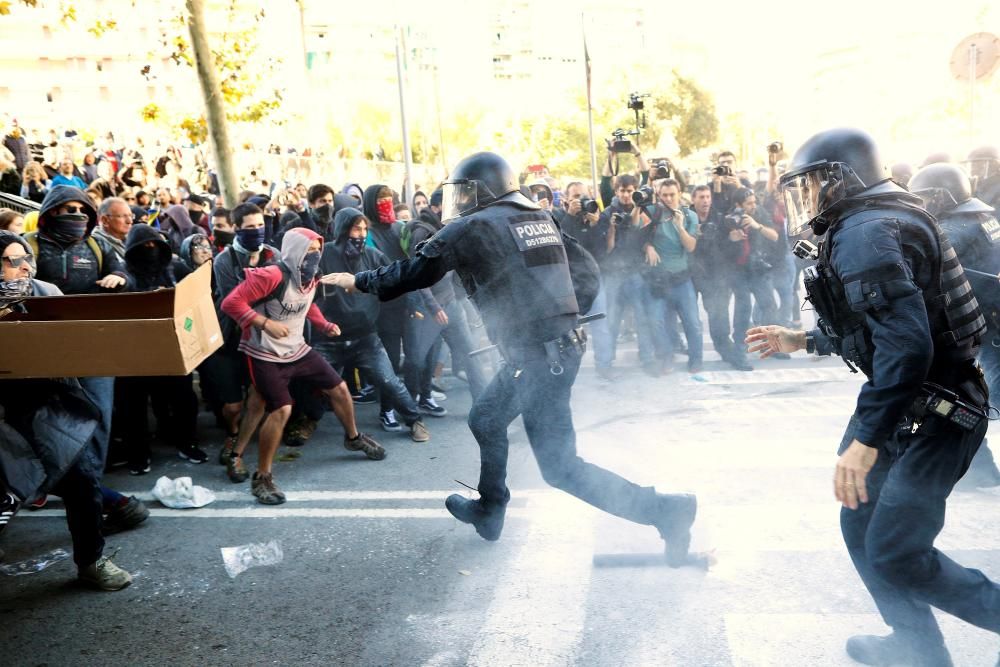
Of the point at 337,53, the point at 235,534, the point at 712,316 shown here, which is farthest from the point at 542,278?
the point at 337,53

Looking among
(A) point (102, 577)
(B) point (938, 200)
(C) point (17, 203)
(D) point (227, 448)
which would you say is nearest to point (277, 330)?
(D) point (227, 448)

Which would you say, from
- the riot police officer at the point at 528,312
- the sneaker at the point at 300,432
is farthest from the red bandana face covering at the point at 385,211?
the riot police officer at the point at 528,312

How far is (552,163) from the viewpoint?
45.3 meters

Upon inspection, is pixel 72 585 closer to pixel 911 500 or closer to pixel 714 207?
pixel 911 500

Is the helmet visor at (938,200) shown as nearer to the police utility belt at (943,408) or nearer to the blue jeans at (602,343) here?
the police utility belt at (943,408)

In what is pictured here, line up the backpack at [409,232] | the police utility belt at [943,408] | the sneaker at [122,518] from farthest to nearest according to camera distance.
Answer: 1. the backpack at [409,232]
2. the sneaker at [122,518]
3. the police utility belt at [943,408]

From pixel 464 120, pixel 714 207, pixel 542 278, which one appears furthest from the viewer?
pixel 464 120

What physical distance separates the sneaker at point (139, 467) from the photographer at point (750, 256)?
216 inches

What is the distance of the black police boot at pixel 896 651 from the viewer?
9.20 ft

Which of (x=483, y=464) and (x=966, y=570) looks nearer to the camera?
(x=966, y=570)

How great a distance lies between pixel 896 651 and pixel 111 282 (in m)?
4.70

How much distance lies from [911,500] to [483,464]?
2015 mm

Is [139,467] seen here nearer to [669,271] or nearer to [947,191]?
[669,271]

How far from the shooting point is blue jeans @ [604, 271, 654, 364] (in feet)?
27.4
